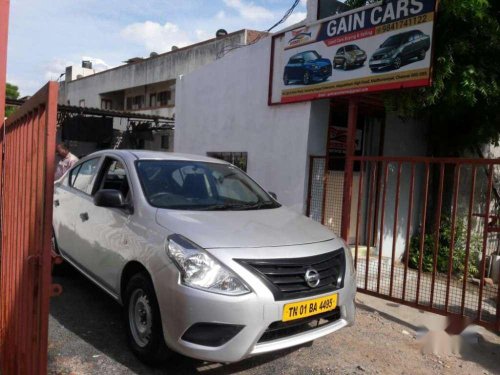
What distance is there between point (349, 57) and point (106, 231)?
393 cm

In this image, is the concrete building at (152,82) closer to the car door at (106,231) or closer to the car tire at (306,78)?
the car tire at (306,78)

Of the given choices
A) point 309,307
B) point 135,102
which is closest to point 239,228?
point 309,307

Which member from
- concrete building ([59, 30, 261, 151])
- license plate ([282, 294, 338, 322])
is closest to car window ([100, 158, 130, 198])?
license plate ([282, 294, 338, 322])

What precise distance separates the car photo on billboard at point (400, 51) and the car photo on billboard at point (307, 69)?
31.7 inches

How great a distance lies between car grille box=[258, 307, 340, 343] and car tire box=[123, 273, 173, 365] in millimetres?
720

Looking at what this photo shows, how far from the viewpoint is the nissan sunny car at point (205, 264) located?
290 centimetres

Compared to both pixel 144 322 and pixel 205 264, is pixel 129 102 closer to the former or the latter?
pixel 144 322

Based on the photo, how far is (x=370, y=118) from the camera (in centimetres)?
784

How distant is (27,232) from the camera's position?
220 centimetres

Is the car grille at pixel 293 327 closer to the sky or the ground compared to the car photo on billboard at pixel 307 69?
closer to the ground

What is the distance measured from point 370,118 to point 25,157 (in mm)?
6513

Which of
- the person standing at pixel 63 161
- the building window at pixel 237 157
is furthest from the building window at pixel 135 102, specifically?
the person standing at pixel 63 161

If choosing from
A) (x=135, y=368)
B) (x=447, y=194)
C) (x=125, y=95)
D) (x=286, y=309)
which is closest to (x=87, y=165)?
(x=135, y=368)

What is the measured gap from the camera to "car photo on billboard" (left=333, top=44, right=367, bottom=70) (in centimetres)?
587
